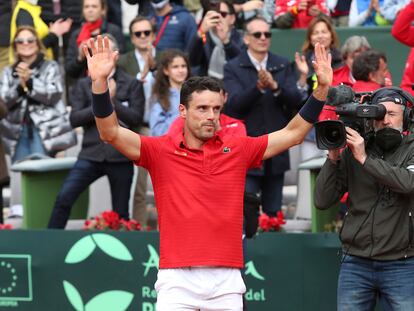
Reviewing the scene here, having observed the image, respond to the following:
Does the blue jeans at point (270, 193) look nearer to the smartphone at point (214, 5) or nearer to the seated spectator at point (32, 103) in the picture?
the smartphone at point (214, 5)

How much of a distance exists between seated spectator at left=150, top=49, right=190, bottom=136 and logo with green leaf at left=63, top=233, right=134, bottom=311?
1.32 metres

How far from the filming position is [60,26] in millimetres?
12945

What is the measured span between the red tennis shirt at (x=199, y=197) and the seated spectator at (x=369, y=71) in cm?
253

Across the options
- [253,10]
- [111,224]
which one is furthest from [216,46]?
[111,224]

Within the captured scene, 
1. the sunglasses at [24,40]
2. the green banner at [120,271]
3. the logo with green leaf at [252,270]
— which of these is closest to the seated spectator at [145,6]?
the sunglasses at [24,40]

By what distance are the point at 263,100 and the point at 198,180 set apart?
3.71 m

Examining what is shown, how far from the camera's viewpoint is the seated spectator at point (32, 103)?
11320 millimetres

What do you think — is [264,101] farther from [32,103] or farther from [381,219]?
[381,219]

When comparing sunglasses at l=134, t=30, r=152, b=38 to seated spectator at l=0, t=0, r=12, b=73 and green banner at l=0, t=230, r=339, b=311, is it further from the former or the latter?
green banner at l=0, t=230, r=339, b=311

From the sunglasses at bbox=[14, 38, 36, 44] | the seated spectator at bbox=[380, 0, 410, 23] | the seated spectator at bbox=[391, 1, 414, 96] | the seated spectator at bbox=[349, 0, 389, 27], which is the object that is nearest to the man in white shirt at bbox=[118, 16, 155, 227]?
the sunglasses at bbox=[14, 38, 36, 44]

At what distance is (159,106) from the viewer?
408 inches

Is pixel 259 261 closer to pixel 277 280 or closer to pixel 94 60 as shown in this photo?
pixel 277 280

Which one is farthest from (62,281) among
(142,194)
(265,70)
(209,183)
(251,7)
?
(251,7)

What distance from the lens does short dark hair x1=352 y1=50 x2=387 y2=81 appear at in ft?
29.9
